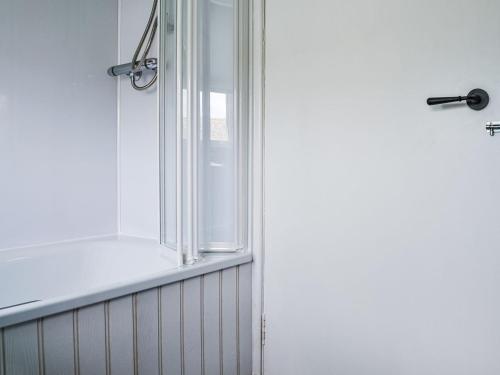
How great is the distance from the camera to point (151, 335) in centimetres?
126

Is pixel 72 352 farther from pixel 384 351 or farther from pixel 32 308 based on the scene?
pixel 384 351

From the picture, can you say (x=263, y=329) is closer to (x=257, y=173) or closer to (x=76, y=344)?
(x=257, y=173)

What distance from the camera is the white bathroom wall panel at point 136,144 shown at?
2031 mm

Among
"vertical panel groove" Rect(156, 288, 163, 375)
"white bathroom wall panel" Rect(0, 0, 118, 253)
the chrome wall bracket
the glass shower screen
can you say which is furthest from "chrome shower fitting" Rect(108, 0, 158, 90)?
the chrome wall bracket

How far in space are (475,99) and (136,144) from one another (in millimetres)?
1640

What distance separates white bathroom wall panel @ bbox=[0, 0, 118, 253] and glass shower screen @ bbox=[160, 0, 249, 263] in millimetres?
616

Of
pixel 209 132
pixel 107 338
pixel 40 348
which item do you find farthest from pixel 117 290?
pixel 209 132

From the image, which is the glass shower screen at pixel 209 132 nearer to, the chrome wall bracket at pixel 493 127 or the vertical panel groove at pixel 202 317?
the vertical panel groove at pixel 202 317

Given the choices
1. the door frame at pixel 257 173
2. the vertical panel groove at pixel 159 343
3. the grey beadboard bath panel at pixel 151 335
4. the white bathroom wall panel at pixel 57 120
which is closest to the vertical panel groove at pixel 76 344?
the grey beadboard bath panel at pixel 151 335

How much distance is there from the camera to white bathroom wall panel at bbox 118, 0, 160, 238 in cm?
203

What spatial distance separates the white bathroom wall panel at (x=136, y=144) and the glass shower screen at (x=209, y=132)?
1.37ft

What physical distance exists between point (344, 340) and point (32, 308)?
3.39 ft

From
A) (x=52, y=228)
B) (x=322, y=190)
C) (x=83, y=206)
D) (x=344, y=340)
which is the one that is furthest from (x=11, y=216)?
(x=344, y=340)

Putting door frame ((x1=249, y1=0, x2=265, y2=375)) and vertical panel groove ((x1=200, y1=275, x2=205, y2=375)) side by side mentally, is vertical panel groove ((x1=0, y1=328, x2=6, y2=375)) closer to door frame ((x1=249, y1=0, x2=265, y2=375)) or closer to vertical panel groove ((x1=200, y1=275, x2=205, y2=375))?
vertical panel groove ((x1=200, y1=275, x2=205, y2=375))
